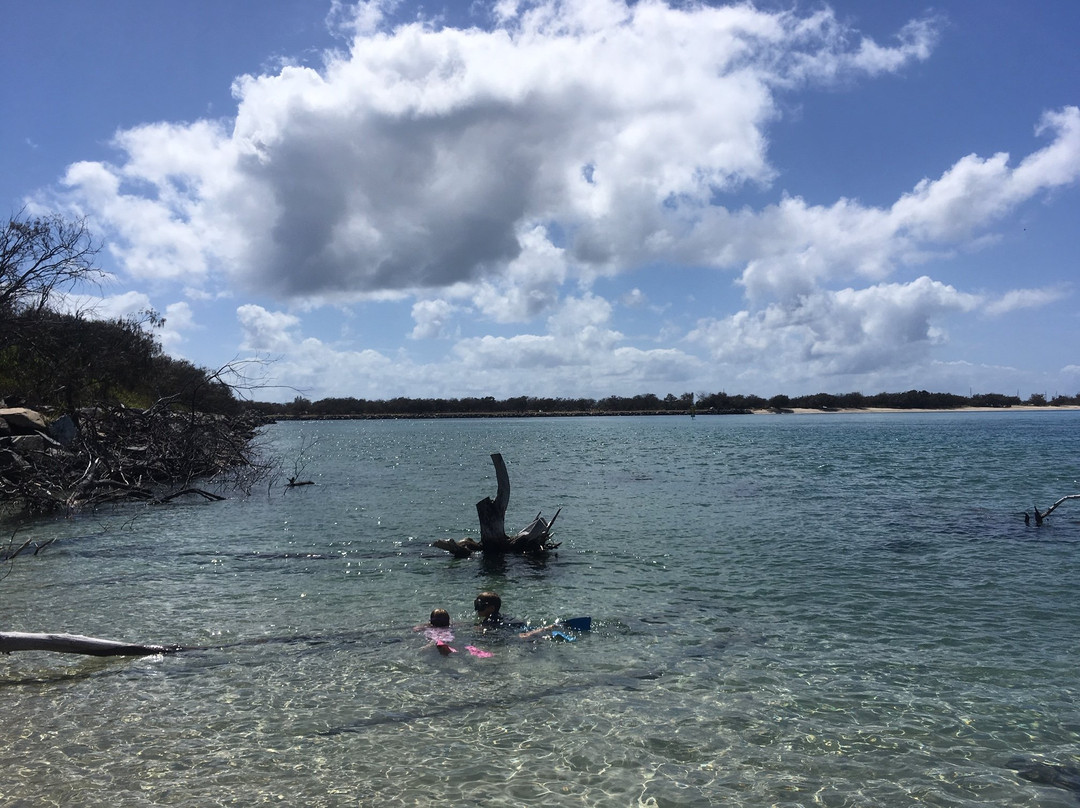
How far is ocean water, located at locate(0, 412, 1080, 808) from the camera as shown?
6277 mm

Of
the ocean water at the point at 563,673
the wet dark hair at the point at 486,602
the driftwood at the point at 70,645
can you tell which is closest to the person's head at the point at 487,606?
the wet dark hair at the point at 486,602

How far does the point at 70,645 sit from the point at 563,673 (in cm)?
592

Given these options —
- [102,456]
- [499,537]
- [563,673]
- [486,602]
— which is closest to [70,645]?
[486,602]

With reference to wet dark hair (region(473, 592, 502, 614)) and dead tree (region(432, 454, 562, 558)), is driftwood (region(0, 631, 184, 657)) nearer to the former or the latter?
wet dark hair (region(473, 592, 502, 614))

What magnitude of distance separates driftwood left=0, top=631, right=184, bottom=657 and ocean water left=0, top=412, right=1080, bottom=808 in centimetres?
27

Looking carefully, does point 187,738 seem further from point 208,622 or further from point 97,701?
point 208,622

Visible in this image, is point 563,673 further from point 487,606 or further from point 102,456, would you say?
point 102,456

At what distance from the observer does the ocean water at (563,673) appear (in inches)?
247

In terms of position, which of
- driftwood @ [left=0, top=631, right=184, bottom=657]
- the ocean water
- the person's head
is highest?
driftwood @ [left=0, top=631, right=184, bottom=657]

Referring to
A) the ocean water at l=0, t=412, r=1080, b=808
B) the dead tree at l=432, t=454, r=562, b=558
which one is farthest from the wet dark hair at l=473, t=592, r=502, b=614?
the dead tree at l=432, t=454, r=562, b=558

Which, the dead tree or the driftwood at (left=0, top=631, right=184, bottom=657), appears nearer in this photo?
the driftwood at (left=0, top=631, right=184, bottom=657)

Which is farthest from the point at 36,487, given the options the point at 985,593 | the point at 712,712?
the point at 985,593

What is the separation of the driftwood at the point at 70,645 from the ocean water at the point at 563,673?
270 mm

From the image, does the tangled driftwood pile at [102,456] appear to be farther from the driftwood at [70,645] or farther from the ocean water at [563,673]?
the driftwood at [70,645]
